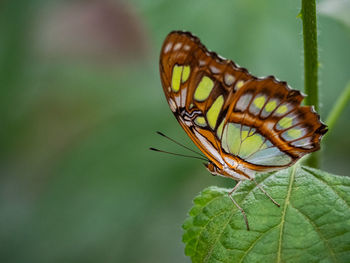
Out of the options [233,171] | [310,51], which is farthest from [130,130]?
[310,51]

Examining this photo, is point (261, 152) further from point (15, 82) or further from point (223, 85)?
point (15, 82)

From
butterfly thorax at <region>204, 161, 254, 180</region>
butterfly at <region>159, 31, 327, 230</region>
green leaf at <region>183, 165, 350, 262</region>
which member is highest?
butterfly at <region>159, 31, 327, 230</region>

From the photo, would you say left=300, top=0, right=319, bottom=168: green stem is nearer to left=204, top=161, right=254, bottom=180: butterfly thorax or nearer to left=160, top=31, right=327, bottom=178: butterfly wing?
left=160, top=31, right=327, bottom=178: butterfly wing

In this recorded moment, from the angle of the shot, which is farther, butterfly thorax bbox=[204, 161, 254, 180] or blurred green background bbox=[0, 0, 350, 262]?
blurred green background bbox=[0, 0, 350, 262]

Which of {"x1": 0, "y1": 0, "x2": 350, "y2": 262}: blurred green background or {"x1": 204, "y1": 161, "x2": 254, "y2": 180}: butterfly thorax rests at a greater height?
{"x1": 0, "y1": 0, "x2": 350, "y2": 262}: blurred green background

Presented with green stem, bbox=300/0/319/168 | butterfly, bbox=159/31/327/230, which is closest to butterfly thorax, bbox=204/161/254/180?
butterfly, bbox=159/31/327/230

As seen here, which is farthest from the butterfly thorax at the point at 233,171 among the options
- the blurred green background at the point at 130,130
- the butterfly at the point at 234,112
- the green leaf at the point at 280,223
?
the blurred green background at the point at 130,130

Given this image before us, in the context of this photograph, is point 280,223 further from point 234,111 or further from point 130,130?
point 130,130
